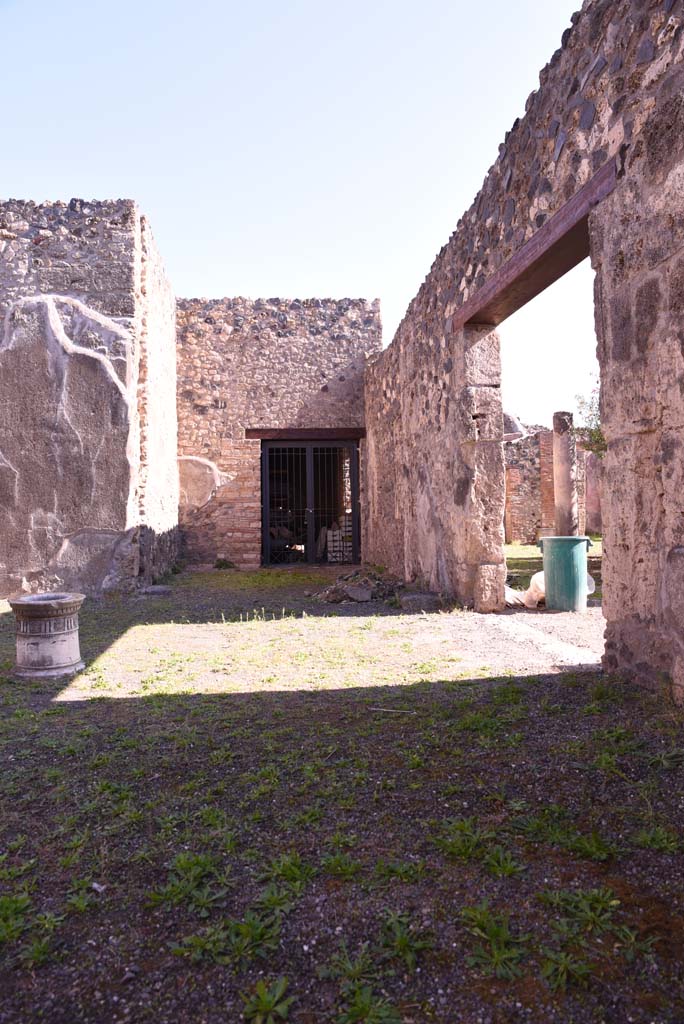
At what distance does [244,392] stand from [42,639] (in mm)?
7914

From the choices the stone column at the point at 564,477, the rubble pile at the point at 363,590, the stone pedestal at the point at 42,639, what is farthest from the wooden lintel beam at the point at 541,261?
the stone column at the point at 564,477

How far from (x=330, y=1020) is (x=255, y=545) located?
10655mm

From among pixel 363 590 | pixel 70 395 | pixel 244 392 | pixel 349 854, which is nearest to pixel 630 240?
pixel 349 854

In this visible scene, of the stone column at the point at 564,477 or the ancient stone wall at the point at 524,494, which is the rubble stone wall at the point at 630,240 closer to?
the stone column at the point at 564,477

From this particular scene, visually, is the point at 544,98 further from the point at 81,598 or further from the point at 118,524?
the point at 118,524

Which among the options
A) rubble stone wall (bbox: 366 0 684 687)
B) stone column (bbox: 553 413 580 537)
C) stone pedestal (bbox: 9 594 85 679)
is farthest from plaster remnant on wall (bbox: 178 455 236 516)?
rubble stone wall (bbox: 366 0 684 687)

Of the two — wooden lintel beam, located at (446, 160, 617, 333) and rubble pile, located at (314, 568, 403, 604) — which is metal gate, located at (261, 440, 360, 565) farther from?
wooden lintel beam, located at (446, 160, 617, 333)

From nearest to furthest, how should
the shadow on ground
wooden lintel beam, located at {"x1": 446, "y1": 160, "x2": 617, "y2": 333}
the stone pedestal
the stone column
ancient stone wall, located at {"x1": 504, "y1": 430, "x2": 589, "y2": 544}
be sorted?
the shadow on ground → wooden lintel beam, located at {"x1": 446, "y1": 160, "x2": 617, "y2": 333} → the stone pedestal → the stone column → ancient stone wall, located at {"x1": 504, "y1": 430, "x2": 589, "y2": 544}

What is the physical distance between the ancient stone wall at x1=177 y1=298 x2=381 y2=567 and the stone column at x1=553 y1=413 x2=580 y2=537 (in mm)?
3842

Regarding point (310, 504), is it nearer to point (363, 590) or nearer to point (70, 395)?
point (363, 590)

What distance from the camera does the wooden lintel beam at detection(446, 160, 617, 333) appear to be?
3.74 meters

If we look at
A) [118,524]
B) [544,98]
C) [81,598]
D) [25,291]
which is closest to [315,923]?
[81,598]

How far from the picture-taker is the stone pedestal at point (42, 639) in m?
4.57

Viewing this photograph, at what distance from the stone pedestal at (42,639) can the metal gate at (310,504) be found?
7.52m
